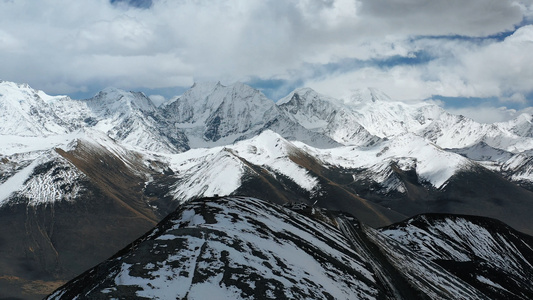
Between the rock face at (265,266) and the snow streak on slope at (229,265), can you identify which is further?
the rock face at (265,266)

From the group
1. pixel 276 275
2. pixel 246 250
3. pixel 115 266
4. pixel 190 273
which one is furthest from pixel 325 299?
pixel 115 266

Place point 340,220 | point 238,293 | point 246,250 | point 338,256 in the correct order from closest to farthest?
point 238,293, point 246,250, point 338,256, point 340,220

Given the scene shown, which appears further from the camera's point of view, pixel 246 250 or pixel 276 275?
pixel 246 250

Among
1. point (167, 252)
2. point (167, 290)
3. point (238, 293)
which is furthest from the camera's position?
point (167, 252)

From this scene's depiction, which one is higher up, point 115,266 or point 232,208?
point 232,208

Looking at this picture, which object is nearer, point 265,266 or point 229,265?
point 229,265

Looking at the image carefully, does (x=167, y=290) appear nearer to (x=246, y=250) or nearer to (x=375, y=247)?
(x=246, y=250)

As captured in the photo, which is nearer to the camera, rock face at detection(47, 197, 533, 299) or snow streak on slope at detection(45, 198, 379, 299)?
snow streak on slope at detection(45, 198, 379, 299)

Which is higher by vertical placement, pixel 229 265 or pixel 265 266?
pixel 265 266
